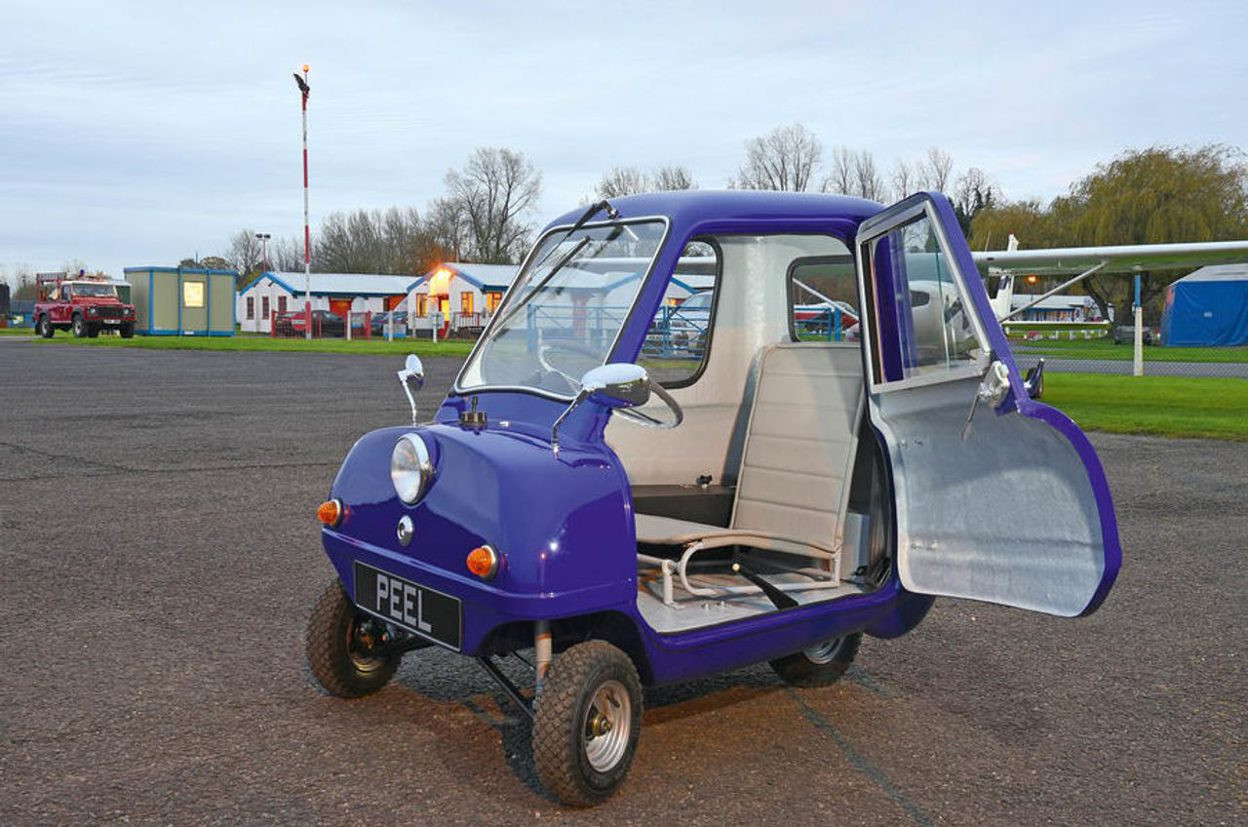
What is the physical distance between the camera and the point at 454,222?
94.1 m

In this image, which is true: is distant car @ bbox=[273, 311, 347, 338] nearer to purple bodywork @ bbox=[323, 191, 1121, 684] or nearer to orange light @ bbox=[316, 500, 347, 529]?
orange light @ bbox=[316, 500, 347, 529]

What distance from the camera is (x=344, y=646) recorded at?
4.16 meters

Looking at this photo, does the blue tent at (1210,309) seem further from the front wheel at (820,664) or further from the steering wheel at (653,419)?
the steering wheel at (653,419)

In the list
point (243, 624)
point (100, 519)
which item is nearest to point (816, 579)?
point (243, 624)

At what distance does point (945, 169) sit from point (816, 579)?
84.9m

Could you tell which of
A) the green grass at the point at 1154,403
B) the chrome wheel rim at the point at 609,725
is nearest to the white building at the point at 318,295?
the green grass at the point at 1154,403

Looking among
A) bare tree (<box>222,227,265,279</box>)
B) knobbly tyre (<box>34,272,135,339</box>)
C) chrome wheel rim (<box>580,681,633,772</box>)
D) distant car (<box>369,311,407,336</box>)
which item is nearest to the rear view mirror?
chrome wheel rim (<box>580,681,633,772</box>)

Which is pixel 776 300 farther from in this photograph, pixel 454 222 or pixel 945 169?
pixel 454 222

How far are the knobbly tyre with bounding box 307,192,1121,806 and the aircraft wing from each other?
57.9ft

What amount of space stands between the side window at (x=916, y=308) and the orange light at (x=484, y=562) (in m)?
1.70

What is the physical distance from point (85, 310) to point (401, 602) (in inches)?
1932

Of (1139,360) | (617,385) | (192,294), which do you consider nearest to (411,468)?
(617,385)

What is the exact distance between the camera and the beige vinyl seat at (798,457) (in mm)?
4336

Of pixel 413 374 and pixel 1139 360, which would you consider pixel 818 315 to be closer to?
pixel 413 374
